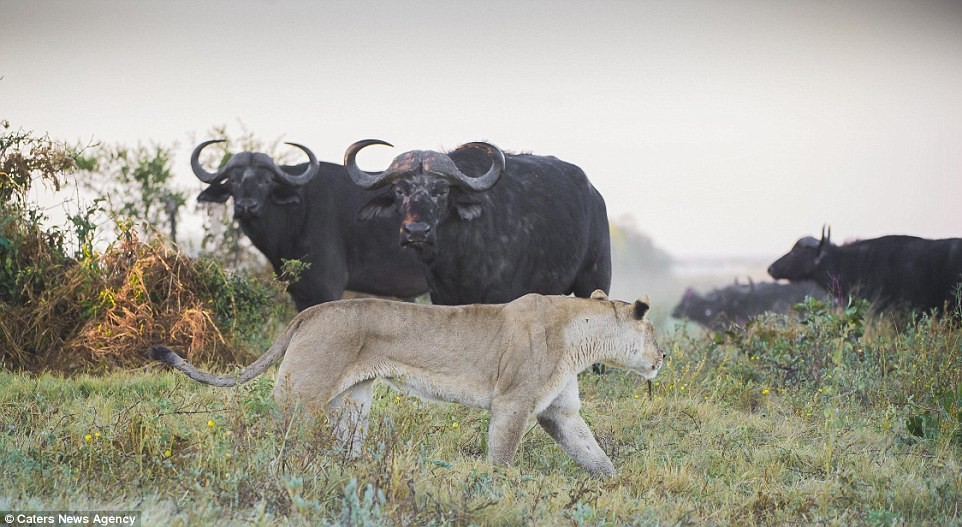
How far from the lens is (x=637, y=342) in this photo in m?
6.67

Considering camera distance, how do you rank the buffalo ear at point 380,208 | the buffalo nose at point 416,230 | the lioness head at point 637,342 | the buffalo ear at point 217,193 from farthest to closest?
the buffalo ear at point 217,193 → the buffalo ear at point 380,208 → the buffalo nose at point 416,230 → the lioness head at point 637,342

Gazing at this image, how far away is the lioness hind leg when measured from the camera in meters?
5.92

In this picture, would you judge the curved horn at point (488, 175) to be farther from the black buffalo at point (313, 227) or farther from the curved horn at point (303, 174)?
the curved horn at point (303, 174)

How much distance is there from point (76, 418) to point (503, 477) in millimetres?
3371

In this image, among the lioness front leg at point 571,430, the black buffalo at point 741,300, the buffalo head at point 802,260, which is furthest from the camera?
the black buffalo at point 741,300

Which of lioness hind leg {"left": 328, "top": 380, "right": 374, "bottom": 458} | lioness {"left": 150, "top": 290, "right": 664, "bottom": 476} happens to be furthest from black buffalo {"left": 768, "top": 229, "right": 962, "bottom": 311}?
lioness hind leg {"left": 328, "top": 380, "right": 374, "bottom": 458}

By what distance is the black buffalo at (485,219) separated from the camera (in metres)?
9.22

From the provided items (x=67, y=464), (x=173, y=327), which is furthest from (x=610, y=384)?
(x=67, y=464)

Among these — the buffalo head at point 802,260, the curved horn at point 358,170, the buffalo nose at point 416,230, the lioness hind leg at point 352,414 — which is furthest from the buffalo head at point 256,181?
the buffalo head at point 802,260

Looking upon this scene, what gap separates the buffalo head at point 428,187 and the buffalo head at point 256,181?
6.81 feet

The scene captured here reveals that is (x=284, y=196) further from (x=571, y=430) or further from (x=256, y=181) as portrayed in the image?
(x=571, y=430)

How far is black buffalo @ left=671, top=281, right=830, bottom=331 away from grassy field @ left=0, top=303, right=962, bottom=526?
1088 centimetres

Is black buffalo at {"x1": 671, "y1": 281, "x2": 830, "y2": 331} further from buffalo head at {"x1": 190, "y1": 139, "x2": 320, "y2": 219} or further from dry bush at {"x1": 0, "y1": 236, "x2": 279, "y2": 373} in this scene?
dry bush at {"x1": 0, "y1": 236, "x2": 279, "y2": 373}

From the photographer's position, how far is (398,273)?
1205 centimetres
